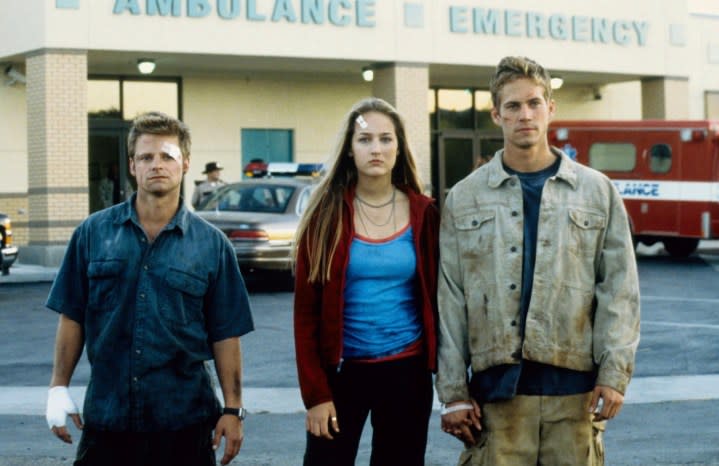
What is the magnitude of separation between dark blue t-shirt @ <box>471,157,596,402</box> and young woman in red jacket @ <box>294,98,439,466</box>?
0.82 feet

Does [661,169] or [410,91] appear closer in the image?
[661,169]

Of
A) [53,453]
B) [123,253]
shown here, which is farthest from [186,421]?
[53,453]

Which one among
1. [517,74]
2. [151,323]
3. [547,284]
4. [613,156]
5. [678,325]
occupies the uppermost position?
[613,156]

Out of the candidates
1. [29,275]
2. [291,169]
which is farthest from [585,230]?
[291,169]

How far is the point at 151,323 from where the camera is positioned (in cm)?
420

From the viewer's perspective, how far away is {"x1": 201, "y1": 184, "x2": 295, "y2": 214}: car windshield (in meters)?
17.4

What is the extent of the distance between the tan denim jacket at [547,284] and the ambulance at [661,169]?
1817 cm

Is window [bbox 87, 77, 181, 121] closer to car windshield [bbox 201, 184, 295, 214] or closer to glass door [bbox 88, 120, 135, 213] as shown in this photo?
glass door [bbox 88, 120, 135, 213]

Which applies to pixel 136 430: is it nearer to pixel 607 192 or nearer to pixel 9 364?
pixel 607 192

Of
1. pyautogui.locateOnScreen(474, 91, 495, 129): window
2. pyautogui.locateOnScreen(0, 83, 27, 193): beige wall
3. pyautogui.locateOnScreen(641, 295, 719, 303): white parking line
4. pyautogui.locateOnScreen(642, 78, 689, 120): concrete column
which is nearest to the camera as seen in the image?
pyautogui.locateOnScreen(641, 295, 719, 303): white parking line

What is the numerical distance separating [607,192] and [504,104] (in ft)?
1.50

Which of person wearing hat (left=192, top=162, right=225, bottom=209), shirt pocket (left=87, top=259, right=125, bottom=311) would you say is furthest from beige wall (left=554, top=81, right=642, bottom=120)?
shirt pocket (left=87, top=259, right=125, bottom=311)

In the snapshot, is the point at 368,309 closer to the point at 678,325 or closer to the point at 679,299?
the point at 678,325

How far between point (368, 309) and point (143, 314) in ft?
2.52
